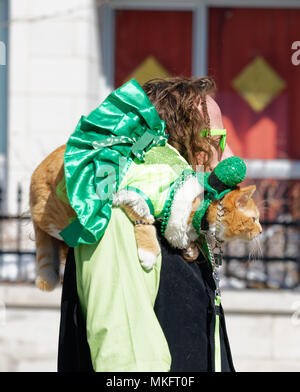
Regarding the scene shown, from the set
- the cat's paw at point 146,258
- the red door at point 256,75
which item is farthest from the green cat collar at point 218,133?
the red door at point 256,75

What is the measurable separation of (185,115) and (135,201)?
349 mm

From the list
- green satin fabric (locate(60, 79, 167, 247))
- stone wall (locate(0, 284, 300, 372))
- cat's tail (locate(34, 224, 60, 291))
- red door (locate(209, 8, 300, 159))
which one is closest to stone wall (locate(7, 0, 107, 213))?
stone wall (locate(0, 284, 300, 372))

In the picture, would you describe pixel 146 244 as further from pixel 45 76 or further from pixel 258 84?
pixel 258 84

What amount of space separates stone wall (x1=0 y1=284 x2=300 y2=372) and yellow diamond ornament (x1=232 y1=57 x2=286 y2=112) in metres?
2.43

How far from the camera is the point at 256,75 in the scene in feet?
21.0

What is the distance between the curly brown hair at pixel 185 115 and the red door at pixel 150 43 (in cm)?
461

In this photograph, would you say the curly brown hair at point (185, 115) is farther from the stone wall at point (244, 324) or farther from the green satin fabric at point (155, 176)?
the stone wall at point (244, 324)

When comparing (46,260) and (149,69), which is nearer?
(46,260)

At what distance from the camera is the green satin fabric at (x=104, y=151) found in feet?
5.43

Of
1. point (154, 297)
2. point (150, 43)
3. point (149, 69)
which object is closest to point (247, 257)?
point (149, 69)

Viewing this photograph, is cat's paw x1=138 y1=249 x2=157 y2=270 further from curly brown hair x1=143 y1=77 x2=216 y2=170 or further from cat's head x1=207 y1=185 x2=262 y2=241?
curly brown hair x1=143 y1=77 x2=216 y2=170
